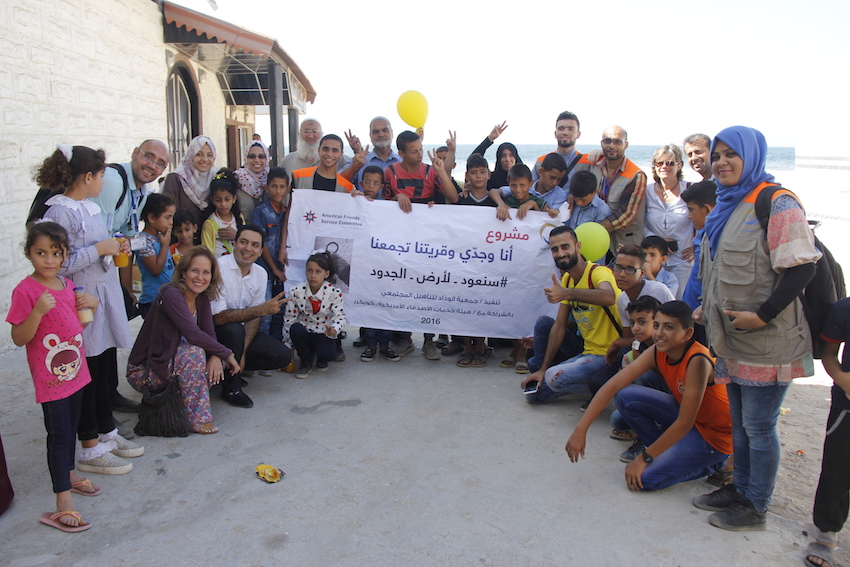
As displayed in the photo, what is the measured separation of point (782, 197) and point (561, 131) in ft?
10.6

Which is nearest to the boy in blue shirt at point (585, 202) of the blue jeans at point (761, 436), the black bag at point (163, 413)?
the blue jeans at point (761, 436)

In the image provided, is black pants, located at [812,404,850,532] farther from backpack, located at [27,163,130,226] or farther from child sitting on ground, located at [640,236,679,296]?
backpack, located at [27,163,130,226]

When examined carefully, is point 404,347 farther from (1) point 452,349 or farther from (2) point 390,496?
(2) point 390,496

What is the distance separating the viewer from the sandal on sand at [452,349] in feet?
17.9

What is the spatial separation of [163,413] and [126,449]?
320mm

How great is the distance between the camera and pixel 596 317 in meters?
4.34

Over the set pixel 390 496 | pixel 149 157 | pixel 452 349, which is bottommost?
pixel 390 496

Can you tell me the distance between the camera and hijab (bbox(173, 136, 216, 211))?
4727mm

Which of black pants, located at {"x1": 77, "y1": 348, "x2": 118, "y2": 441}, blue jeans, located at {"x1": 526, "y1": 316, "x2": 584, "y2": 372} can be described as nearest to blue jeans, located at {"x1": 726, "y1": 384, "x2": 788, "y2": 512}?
blue jeans, located at {"x1": 526, "y1": 316, "x2": 584, "y2": 372}

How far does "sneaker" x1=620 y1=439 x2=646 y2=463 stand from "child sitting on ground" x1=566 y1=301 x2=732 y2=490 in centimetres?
36

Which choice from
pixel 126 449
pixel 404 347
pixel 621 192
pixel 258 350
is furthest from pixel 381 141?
pixel 126 449

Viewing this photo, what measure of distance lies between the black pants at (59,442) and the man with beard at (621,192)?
409 centimetres

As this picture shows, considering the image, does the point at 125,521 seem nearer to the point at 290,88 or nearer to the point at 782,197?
the point at 782,197

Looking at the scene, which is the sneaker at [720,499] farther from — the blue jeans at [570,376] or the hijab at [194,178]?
the hijab at [194,178]
